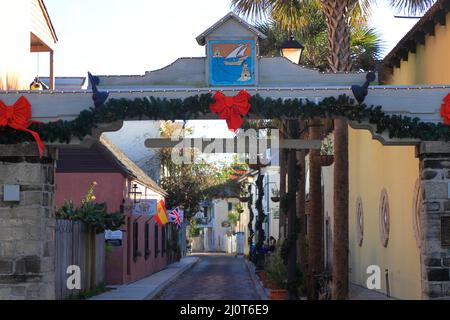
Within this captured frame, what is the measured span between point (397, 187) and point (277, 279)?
445cm

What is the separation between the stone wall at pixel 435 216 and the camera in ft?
39.9

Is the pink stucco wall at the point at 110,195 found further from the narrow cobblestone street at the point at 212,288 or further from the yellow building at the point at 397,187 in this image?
the yellow building at the point at 397,187

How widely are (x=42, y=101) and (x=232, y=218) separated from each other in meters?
71.5

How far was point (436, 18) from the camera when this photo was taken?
14.3 meters

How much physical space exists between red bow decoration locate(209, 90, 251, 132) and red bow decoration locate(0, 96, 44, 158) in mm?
2902

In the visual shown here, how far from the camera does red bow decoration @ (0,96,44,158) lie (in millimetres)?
12375

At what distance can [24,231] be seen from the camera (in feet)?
40.7

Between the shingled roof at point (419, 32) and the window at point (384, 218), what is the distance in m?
3.37

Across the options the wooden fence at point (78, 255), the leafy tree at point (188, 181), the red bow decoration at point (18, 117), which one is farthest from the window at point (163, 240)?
the red bow decoration at point (18, 117)

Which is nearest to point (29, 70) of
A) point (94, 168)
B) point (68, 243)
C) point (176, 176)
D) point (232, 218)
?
point (68, 243)

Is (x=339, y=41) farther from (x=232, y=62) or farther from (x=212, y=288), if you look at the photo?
(x=212, y=288)

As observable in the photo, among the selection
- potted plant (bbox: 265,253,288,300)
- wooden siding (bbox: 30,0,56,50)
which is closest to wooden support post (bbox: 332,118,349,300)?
potted plant (bbox: 265,253,288,300)

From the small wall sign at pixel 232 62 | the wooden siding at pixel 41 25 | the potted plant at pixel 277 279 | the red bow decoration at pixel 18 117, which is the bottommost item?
the potted plant at pixel 277 279

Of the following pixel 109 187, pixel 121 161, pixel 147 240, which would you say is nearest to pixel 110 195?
pixel 109 187
